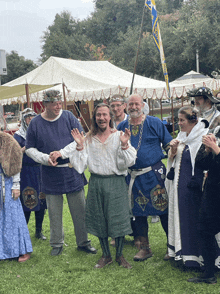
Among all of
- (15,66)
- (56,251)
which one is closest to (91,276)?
(56,251)

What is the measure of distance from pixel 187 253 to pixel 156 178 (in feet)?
2.81

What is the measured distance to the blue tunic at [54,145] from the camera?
426 cm

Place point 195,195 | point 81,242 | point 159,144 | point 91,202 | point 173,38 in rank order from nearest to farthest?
1. point 195,195
2. point 91,202
3. point 159,144
4. point 81,242
5. point 173,38

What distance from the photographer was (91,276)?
376 cm

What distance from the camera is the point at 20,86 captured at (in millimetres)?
8250

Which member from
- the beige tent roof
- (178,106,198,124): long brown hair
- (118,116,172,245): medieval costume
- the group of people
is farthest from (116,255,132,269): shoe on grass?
the beige tent roof

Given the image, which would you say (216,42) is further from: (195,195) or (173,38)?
(195,195)

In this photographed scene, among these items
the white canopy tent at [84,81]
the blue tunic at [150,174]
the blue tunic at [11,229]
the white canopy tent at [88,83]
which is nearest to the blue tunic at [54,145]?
the blue tunic at [11,229]

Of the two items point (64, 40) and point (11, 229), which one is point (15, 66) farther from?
point (11, 229)

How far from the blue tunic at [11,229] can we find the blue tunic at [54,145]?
1.37ft

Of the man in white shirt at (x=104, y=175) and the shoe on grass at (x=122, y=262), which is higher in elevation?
the man in white shirt at (x=104, y=175)

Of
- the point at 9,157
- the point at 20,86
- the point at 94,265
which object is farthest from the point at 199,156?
the point at 20,86

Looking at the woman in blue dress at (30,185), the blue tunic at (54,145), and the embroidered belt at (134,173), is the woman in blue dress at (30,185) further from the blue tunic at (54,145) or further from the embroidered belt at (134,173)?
the embroidered belt at (134,173)

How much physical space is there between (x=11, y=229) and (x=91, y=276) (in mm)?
1116
